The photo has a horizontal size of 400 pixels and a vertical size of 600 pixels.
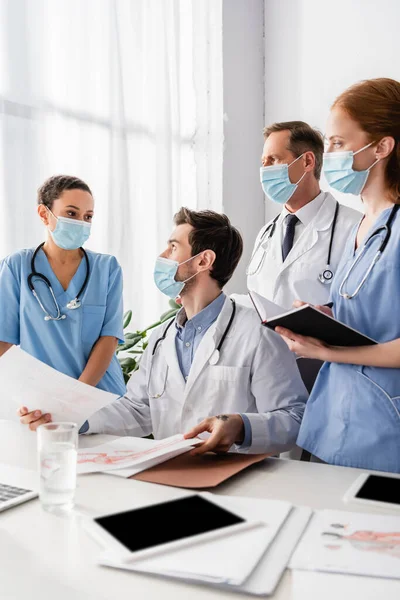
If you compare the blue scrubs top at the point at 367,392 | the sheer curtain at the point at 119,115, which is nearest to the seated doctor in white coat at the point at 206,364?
the blue scrubs top at the point at 367,392

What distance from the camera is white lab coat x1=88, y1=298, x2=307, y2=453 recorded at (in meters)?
1.65

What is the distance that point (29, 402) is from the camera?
147 centimetres

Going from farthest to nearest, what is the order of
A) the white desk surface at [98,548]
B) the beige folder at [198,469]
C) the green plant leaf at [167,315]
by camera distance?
the green plant leaf at [167,315] < the beige folder at [198,469] < the white desk surface at [98,548]

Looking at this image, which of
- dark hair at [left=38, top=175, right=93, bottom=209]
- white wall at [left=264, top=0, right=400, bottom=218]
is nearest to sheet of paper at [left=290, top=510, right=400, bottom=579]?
dark hair at [left=38, top=175, right=93, bottom=209]

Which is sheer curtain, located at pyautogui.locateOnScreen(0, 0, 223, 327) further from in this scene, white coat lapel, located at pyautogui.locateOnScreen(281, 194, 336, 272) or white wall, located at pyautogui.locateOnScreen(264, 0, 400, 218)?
white coat lapel, located at pyautogui.locateOnScreen(281, 194, 336, 272)

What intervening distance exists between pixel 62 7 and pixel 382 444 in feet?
8.16

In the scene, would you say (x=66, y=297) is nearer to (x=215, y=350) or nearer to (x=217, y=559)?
(x=215, y=350)

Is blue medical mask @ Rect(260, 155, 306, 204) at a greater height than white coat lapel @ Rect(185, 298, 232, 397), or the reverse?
blue medical mask @ Rect(260, 155, 306, 204)

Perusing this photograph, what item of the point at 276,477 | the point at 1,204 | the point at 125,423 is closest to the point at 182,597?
the point at 276,477

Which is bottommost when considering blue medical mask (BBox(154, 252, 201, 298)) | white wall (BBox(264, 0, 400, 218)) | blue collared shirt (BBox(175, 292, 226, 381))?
blue collared shirt (BBox(175, 292, 226, 381))

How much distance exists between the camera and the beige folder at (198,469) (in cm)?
117

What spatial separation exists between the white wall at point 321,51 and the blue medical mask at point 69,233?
1.86m

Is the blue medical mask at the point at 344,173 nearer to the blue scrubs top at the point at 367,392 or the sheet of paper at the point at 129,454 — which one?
the blue scrubs top at the point at 367,392

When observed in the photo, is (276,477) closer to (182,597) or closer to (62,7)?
(182,597)
